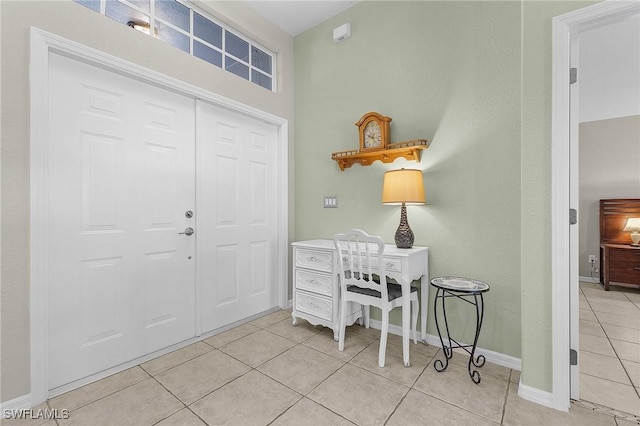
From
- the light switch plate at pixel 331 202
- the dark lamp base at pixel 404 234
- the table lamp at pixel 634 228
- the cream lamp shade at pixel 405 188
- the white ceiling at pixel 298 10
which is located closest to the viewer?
the cream lamp shade at pixel 405 188

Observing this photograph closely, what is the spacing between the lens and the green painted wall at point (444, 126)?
6.66 ft

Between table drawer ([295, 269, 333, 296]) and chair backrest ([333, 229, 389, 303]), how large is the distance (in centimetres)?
17

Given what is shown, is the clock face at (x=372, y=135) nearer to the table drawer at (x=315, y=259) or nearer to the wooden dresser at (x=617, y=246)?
the table drawer at (x=315, y=259)

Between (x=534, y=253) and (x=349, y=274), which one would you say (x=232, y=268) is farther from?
(x=534, y=253)

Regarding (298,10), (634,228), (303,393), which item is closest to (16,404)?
(303,393)

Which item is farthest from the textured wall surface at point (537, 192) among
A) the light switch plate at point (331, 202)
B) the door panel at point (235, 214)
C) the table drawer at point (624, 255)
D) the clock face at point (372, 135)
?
the table drawer at point (624, 255)

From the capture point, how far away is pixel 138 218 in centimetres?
212

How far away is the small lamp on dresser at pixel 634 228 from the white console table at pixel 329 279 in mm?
4002

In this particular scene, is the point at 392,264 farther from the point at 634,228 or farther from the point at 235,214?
the point at 634,228

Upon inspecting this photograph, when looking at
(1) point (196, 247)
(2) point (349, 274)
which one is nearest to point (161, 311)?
(1) point (196, 247)

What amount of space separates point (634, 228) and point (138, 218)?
20.6ft

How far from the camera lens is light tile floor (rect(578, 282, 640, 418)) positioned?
1.67 m

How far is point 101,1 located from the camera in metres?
1.96

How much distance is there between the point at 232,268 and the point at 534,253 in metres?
2.40
